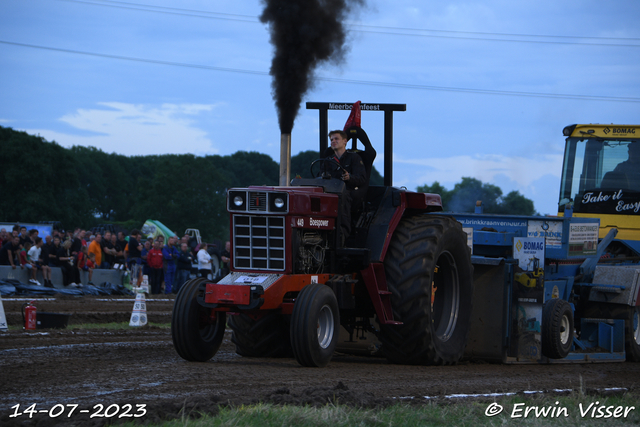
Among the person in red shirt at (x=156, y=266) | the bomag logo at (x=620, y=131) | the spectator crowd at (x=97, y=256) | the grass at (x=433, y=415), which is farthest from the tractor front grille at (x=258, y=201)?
the person in red shirt at (x=156, y=266)

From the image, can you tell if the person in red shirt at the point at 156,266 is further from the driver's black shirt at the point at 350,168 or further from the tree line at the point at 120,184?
the tree line at the point at 120,184

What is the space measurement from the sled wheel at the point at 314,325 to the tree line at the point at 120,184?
3614 cm

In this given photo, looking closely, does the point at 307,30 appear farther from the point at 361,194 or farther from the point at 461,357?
the point at 461,357

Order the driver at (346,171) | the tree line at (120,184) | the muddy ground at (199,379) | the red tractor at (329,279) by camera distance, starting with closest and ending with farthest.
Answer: the muddy ground at (199,379) → the red tractor at (329,279) → the driver at (346,171) → the tree line at (120,184)

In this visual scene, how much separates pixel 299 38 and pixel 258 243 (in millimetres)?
4370

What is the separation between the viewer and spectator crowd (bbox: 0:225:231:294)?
18750 millimetres

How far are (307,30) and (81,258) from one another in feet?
36.5

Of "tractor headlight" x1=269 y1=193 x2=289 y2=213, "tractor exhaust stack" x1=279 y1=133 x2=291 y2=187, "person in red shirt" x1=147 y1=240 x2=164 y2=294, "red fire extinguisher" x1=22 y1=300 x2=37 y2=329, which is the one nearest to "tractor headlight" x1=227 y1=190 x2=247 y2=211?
"tractor headlight" x1=269 y1=193 x2=289 y2=213

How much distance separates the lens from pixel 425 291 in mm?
8164

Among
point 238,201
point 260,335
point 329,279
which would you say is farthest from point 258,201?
point 260,335

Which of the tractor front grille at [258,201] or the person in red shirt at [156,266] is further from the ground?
the tractor front grille at [258,201]

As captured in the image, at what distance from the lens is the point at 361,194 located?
28.2ft

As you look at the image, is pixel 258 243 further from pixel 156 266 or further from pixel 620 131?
pixel 156 266

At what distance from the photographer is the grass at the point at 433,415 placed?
15.3ft
